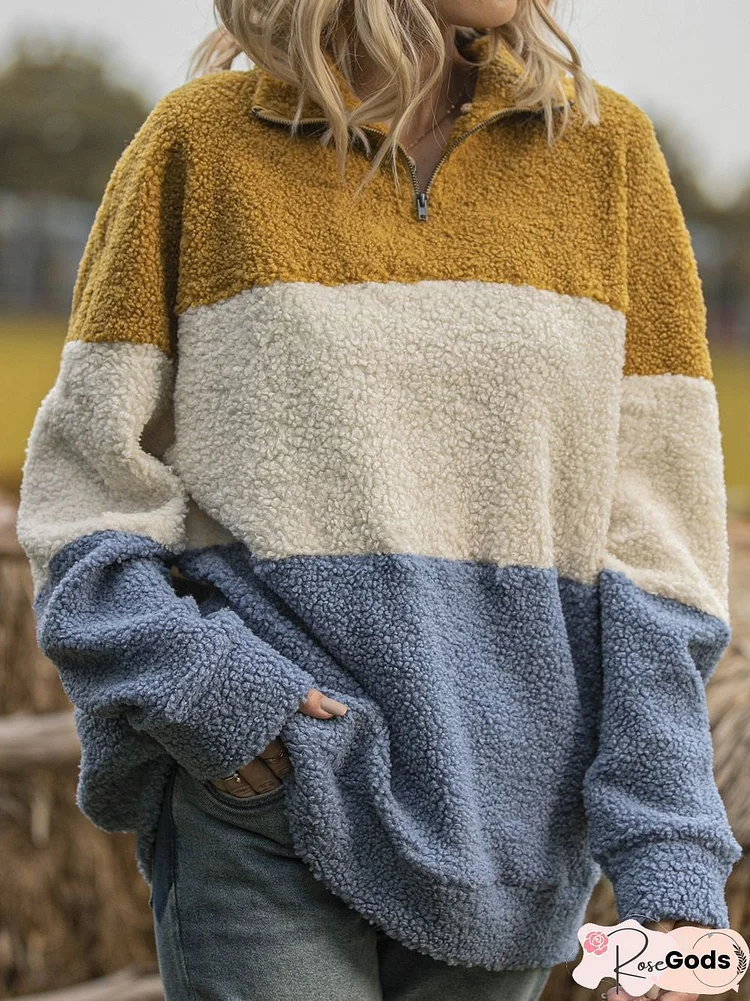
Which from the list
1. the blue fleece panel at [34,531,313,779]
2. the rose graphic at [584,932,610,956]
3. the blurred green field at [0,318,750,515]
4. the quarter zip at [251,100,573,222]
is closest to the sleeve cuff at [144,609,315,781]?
the blue fleece panel at [34,531,313,779]

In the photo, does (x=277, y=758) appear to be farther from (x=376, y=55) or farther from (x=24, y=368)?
(x=24, y=368)

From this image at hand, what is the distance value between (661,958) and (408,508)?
18.6 inches

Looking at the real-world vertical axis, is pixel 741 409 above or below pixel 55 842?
below

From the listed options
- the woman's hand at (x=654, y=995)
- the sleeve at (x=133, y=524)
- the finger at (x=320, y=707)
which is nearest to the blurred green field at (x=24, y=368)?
the sleeve at (x=133, y=524)

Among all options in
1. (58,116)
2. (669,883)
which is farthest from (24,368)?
(669,883)

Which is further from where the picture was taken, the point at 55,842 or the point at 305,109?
the point at 55,842

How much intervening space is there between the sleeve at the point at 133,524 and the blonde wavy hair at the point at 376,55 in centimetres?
13

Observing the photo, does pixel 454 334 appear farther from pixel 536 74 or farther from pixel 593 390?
pixel 536 74

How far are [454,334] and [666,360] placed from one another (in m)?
0.25

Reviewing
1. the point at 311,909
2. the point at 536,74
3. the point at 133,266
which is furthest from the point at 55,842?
the point at 536,74

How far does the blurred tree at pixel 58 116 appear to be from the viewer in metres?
8.12

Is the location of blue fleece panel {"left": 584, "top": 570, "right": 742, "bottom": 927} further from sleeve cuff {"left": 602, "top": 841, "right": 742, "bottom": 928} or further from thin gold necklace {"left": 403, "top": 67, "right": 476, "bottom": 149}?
thin gold necklace {"left": 403, "top": 67, "right": 476, "bottom": 149}

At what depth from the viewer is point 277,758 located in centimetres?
105

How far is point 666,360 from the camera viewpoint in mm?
1208
